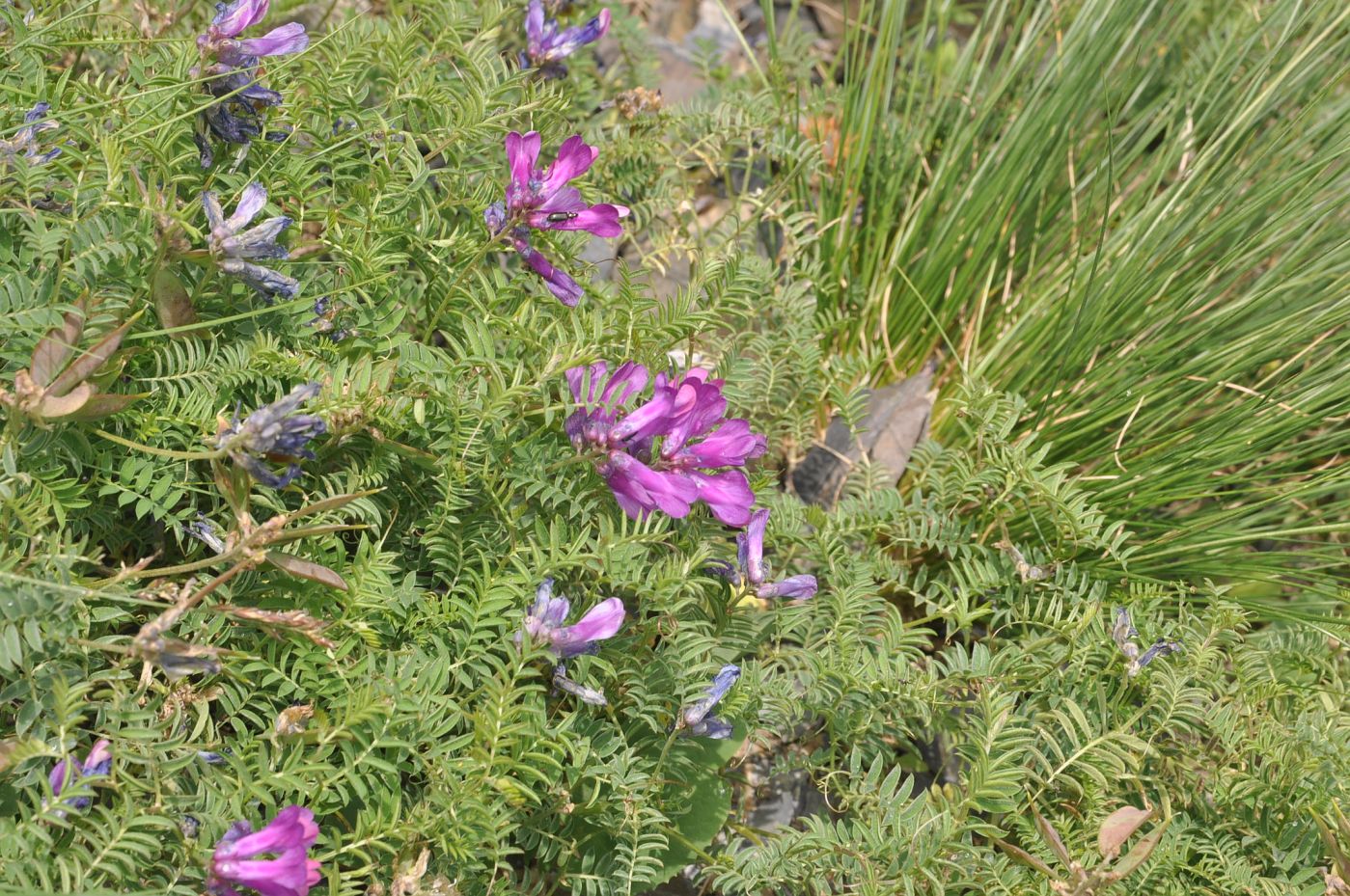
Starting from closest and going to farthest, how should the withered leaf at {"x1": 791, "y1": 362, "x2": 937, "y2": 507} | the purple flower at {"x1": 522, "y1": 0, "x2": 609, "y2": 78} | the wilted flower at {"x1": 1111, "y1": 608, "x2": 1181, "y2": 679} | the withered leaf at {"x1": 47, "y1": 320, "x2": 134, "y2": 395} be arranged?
the withered leaf at {"x1": 47, "y1": 320, "x2": 134, "y2": 395} → the wilted flower at {"x1": 1111, "y1": 608, "x2": 1181, "y2": 679} → the purple flower at {"x1": 522, "y1": 0, "x2": 609, "y2": 78} → the withered leaf at {"x1": 791, "y1": 362, "x2": 937, "y2": 507}

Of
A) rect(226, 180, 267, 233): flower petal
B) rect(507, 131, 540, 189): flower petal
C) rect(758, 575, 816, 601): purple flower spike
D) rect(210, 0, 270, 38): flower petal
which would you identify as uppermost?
rect(210, 0, 270, 38): flower petal

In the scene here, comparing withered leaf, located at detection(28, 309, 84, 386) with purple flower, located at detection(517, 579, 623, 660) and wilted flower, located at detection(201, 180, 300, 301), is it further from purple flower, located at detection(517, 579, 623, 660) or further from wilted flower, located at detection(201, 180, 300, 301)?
purple flower, located at detection(517, 579, 623, 660)

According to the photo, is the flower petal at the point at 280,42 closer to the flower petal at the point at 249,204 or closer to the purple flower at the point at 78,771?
the flower petal at the point at 249,204

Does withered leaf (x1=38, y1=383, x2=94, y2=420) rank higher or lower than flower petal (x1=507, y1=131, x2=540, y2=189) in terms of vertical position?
lower

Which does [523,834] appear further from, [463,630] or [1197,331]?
[1197,331]

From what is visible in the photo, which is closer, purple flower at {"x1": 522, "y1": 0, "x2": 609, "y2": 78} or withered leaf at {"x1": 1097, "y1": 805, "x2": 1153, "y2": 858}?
withered leaf at {"x1": 1097, "y1": 805, "x2": 1153, "y2": 858}

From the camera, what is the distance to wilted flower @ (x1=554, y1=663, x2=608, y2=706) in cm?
132

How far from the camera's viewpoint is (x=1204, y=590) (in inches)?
68.7

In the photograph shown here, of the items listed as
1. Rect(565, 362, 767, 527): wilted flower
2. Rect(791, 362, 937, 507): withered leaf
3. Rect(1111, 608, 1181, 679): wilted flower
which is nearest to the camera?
Rect(565, 362, 767, 527): wilted flower

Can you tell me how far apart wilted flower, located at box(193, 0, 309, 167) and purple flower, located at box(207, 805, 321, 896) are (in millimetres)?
838

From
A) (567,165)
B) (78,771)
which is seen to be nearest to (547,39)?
(567,165)

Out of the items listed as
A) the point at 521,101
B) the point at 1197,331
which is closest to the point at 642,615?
the point at 521,101

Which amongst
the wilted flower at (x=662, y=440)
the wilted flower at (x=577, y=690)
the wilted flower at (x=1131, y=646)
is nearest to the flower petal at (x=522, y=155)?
the wilted flower at (x=662, y=440)

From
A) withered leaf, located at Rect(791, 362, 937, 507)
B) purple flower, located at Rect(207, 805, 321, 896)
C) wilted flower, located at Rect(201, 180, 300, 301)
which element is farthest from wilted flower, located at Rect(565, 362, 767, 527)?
withered leaf, located at Rect(791, 362, 937, 507)
